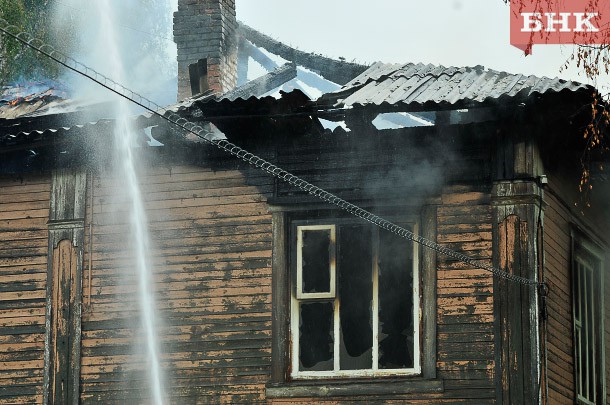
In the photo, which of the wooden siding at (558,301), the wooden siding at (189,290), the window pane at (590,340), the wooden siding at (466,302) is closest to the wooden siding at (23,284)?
the wooden siding at (189,290)

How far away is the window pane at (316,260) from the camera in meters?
13.7

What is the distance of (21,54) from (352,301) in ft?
66.4

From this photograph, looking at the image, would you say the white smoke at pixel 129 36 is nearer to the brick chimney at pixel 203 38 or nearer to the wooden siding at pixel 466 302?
the brick chimney at pixel 203 38

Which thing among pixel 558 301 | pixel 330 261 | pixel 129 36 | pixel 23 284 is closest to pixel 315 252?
pixel 330 261

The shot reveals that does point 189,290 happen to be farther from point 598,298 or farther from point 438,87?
point 598,298

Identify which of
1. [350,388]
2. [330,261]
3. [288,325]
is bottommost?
[350,388]

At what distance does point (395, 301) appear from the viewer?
44.2 ft

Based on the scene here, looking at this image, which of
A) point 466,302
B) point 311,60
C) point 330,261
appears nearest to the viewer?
point 466,302

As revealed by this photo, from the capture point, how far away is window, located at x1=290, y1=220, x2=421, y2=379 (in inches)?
527

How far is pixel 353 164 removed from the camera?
13.8 m

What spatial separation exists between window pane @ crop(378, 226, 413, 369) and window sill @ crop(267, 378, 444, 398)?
30cm

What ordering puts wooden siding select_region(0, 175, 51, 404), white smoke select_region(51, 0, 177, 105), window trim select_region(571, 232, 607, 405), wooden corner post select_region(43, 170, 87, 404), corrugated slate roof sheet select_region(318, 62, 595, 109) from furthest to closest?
white smoke select_region(51, 0, 177, 105), window trim select_region(571, 232, 607, 405), wooden siding select_region(0, 175, 51, 404), wooden corner post select_region(43, 170, 87, 404), corrugated slate roof sheet select_region(318, 62, 595, 109)

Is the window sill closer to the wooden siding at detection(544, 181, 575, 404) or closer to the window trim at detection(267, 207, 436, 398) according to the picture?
the window trim at detection(267, 207, 436, 398)

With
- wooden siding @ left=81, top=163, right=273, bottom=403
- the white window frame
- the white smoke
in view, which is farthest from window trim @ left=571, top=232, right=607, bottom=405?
the white smoke
